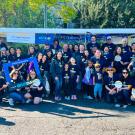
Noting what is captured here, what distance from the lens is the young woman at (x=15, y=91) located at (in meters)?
13.4

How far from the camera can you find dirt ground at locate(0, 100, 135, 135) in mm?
10469

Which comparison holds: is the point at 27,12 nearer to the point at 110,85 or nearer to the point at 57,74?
the point at 57,74

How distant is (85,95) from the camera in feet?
48.2

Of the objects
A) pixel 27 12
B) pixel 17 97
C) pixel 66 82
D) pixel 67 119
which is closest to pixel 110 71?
pixel 66 82

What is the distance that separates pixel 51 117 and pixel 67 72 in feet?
9.61

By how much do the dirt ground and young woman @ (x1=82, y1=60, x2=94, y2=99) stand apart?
2.39 feet

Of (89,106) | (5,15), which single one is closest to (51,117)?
(89,106)

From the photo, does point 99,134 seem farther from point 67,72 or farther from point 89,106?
point 67,72

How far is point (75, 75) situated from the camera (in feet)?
47.5

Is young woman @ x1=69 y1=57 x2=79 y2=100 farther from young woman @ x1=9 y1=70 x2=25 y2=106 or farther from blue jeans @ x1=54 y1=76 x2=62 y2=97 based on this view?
young woman @ x1=9 y1=70 x2=25 y2=106

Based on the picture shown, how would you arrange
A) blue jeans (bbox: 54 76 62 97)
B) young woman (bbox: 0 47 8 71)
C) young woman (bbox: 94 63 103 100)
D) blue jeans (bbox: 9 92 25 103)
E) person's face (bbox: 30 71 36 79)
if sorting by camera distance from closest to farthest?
blue jeans (bbox: 9 92 25 103) → person's face (bbox: 30 71 36 79) → young woman (bbox: 94 63 103 100) → blue jeans (bbox: 54 76 62 97) → young woman (bbox: 0 47 8 71)

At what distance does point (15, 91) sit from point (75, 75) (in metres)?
2.23

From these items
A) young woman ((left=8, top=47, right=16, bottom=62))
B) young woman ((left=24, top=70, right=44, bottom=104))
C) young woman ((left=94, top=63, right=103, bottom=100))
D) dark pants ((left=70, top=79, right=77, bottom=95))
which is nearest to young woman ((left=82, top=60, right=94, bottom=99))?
young woman ((left=94, top=63, right=103, bottom=100))

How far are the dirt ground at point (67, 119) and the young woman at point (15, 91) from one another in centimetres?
26
